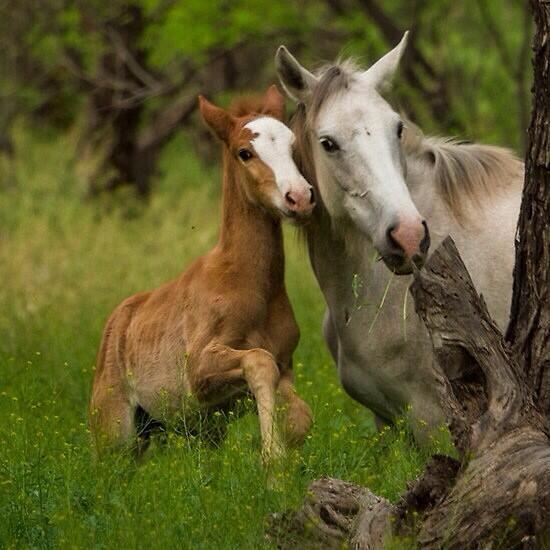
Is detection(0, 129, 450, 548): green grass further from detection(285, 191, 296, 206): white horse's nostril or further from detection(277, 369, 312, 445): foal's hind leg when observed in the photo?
detection(285, 191, 296, 206): white horse's nostril

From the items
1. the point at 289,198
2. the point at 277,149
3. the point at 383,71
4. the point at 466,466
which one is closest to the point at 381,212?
the point at 289,198

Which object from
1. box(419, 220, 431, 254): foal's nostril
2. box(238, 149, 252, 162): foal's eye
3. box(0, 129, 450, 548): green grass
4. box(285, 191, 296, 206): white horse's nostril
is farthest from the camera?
box(238, 149, 252, 162): foal's eye

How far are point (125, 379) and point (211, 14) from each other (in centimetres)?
921

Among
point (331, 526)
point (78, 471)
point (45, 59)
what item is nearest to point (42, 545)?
point (78, 471)

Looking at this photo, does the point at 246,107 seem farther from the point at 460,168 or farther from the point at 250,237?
the point at 460,168

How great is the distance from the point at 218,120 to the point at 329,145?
2.03 feet

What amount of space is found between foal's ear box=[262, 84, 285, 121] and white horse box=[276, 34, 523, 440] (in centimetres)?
8

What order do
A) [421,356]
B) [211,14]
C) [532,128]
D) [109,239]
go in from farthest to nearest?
[211,14] < [109,239] < [421,356] < [532,128]

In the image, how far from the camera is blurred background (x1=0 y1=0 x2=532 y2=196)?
1547cm

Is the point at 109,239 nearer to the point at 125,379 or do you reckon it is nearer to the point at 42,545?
the point at 125,379

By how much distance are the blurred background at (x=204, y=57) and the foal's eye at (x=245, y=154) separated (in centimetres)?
809

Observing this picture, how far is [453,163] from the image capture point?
662 centimetres

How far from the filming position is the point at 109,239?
13.3 metres

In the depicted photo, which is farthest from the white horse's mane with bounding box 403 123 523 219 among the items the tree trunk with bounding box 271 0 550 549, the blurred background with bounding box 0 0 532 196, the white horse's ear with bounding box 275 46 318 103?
the blurred background with bounding box 0 0 532 196
